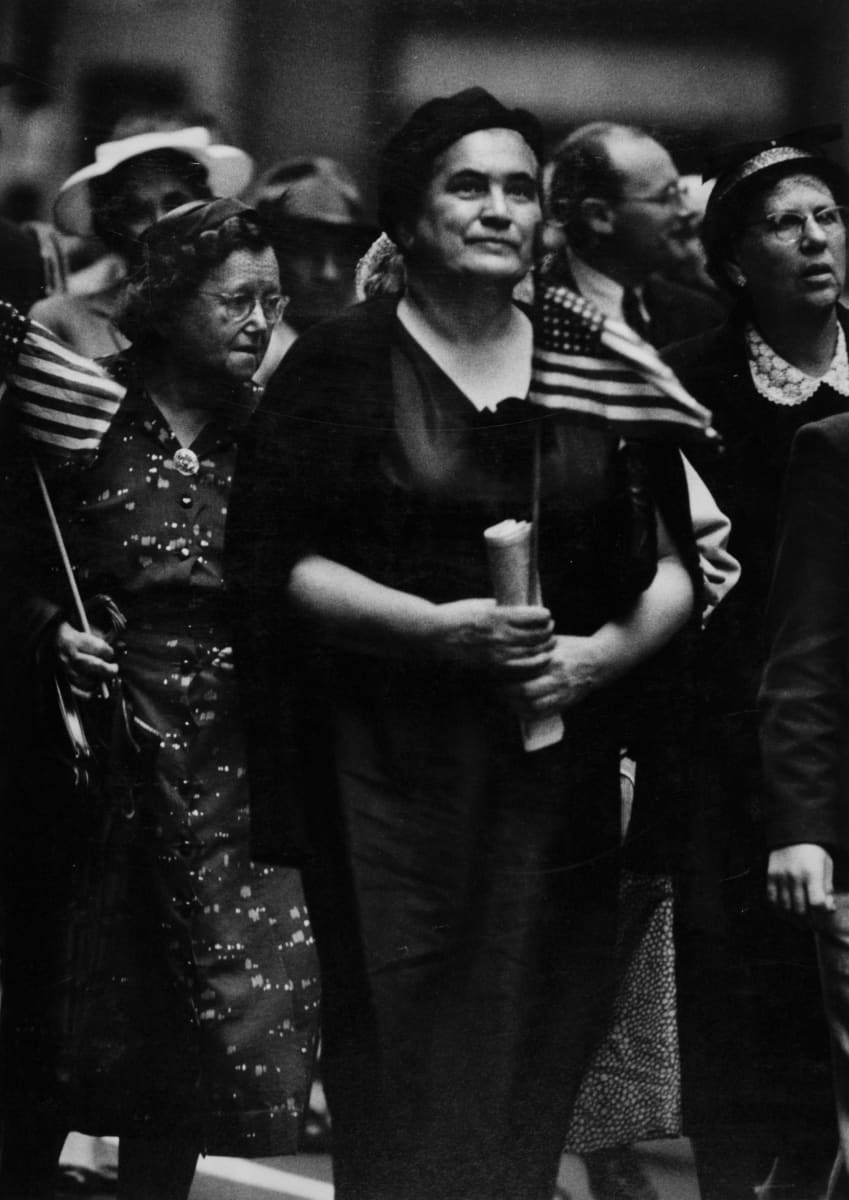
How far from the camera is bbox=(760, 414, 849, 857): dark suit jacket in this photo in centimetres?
348

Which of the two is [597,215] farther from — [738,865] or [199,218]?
[738,865]

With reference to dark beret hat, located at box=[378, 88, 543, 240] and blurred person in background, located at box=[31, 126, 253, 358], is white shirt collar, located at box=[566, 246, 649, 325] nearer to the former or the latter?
dark beret hat, located at box=[378, 88, 543, 240]

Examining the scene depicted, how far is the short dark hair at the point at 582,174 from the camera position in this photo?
3.52 meters

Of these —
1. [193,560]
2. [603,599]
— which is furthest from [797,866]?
[193,560]

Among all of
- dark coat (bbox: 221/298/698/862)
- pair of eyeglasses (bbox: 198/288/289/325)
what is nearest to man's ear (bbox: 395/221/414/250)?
dark coat (bbox: 221/298/698/862)

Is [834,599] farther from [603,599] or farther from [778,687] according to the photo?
[603,599]

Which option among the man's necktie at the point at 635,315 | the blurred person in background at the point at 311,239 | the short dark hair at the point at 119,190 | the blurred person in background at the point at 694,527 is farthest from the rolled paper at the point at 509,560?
the short dark hair at the point at 119,190

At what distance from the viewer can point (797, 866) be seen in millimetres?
3512

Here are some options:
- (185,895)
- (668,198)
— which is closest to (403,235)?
(668,198)

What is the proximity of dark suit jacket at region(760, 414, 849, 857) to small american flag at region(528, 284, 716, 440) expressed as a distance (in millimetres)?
339

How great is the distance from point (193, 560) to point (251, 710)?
36cm

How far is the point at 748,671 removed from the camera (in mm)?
3557

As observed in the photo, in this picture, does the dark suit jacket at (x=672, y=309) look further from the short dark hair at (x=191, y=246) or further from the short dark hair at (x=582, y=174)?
the short dark hair at (x=191, y=246)

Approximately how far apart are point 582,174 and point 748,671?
4.00 feet
